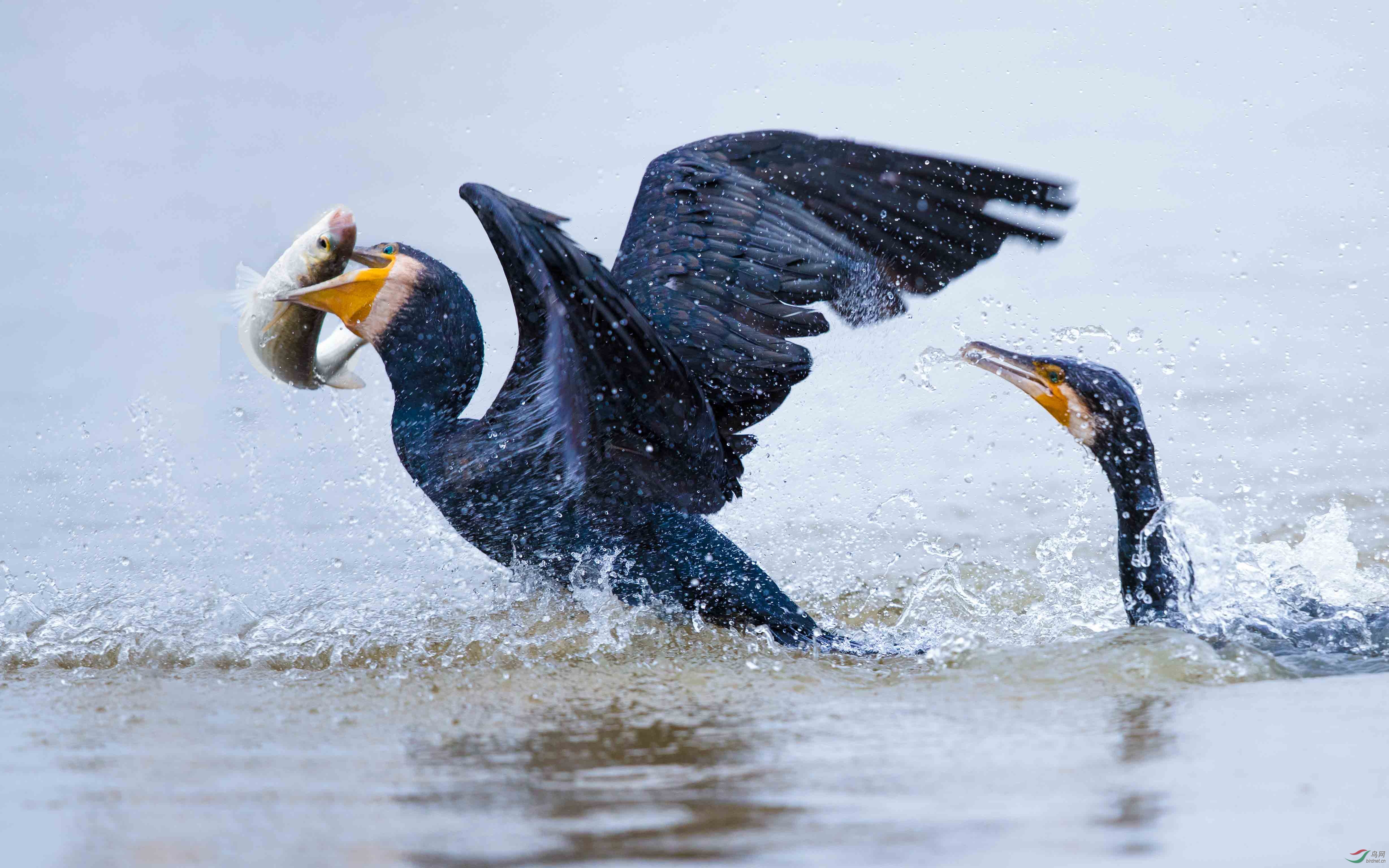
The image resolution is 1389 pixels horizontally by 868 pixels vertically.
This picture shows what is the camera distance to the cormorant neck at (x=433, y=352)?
4.41 m

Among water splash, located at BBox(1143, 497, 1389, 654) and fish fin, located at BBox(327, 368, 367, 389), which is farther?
fish fin, located at BBox(327, 368, 367, 389)

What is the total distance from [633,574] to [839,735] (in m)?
1.64

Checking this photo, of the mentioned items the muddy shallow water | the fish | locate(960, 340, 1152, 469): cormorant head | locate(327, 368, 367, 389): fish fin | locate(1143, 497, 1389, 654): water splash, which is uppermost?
the fish

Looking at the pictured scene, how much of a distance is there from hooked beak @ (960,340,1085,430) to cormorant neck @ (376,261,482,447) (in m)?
1.62

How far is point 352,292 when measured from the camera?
4430mm

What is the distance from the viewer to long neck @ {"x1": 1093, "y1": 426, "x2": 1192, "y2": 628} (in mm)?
3889

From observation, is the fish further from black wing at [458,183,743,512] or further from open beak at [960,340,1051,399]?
open beak at [960,340,1051,399]

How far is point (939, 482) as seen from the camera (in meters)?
6.43

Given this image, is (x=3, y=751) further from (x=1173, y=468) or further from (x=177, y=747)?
(x=1173, y=468)

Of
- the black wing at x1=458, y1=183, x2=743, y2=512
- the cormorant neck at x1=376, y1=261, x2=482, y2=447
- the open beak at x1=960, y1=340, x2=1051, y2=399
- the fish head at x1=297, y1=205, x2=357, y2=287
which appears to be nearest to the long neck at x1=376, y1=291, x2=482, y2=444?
the cormorant neck at x1=376, y1=261, x2=482, y2=447

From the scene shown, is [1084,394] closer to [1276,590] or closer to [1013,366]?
[1013,366]

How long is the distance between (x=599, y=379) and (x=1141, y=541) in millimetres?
1663

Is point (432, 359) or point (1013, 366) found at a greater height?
point (432, 359)

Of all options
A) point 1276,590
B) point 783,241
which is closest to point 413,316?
point 783,241
